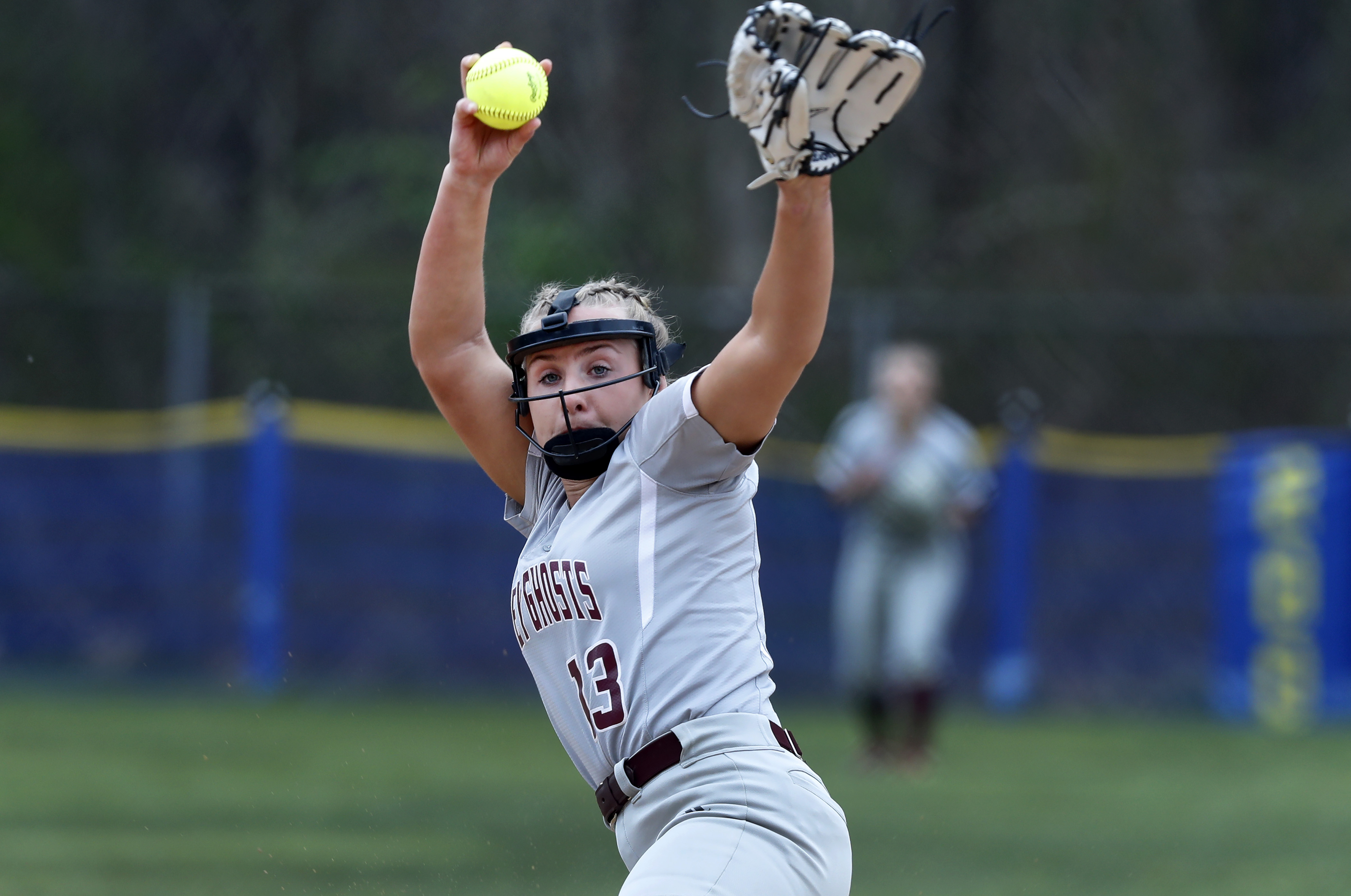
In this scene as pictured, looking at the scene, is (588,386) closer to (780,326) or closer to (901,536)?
(780,326)

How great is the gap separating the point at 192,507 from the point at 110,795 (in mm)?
4324

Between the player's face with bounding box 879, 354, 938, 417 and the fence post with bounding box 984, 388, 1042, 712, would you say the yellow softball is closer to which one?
the player's face with bounding box 879, 354, 938, 417

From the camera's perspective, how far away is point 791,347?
8.95 feet

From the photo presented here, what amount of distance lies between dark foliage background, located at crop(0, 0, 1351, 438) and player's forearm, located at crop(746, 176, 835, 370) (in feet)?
38.7

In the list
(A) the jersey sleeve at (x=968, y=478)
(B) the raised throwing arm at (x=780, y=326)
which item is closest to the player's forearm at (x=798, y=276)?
(B) the raised throwing arm at (x=780, y=326)

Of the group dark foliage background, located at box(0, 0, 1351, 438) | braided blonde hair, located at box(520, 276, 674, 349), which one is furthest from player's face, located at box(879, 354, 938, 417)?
braided blonde hair, located at box(520, 276, 674, 349)

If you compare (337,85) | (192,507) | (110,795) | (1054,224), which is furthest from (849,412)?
(337,85)

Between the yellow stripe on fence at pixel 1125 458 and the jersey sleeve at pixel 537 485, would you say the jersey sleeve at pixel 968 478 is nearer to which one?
the yellow stripe on fence at pixel 1125 458

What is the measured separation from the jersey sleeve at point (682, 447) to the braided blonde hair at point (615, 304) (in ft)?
0.86

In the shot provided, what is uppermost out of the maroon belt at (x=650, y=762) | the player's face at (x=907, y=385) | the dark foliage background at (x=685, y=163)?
the dark foliage background at (x=685, y=163)

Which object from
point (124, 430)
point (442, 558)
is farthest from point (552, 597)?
point (124, 430)

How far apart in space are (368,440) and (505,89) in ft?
27.2

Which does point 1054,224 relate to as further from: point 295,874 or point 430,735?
point 295,874

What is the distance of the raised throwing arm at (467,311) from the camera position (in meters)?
3.34
